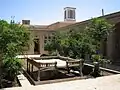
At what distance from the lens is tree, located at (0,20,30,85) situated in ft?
28.9

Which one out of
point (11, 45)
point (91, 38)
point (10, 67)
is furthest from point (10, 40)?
point (91, 38)

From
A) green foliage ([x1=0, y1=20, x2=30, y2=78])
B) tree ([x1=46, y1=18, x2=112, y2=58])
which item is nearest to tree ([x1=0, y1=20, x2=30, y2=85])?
green foliage ([x1=0, y1=20, x2=30, y2=78])

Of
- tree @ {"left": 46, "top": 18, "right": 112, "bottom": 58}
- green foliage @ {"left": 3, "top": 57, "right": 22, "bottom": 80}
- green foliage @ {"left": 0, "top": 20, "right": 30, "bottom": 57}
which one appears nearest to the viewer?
green foliage @ {"left": 0, "top": 20, "right": 30, "bottom": 57}

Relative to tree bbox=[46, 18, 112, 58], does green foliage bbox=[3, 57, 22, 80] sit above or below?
below

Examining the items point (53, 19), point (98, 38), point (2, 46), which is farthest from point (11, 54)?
point (53, 19)

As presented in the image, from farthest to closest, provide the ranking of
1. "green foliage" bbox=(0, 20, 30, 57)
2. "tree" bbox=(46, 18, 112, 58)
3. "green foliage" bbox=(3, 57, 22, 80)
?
1. "tree" bbox=(46, 18, 112, 58)
2. "green foliage" bbox=(3, 57, 22, 80)
3. "green foliage" bbox=(0, 20, 30, 57)

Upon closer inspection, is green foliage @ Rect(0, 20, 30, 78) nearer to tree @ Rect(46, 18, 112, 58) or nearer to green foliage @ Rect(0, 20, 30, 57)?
green foliage @ Rect(0, 20, 30, 57)

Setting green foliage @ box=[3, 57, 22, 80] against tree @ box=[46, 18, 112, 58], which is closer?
green foliage @ box=[3, 57, 22, 80]

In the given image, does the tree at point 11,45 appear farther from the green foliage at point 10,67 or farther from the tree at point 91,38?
the tree at point 91,38

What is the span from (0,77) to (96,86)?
4.27 metres

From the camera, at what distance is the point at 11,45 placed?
8.76 metres

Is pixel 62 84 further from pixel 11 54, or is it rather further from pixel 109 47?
pixel 109 47

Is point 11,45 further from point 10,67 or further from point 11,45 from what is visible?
point 10,67

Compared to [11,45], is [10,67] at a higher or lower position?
lower
